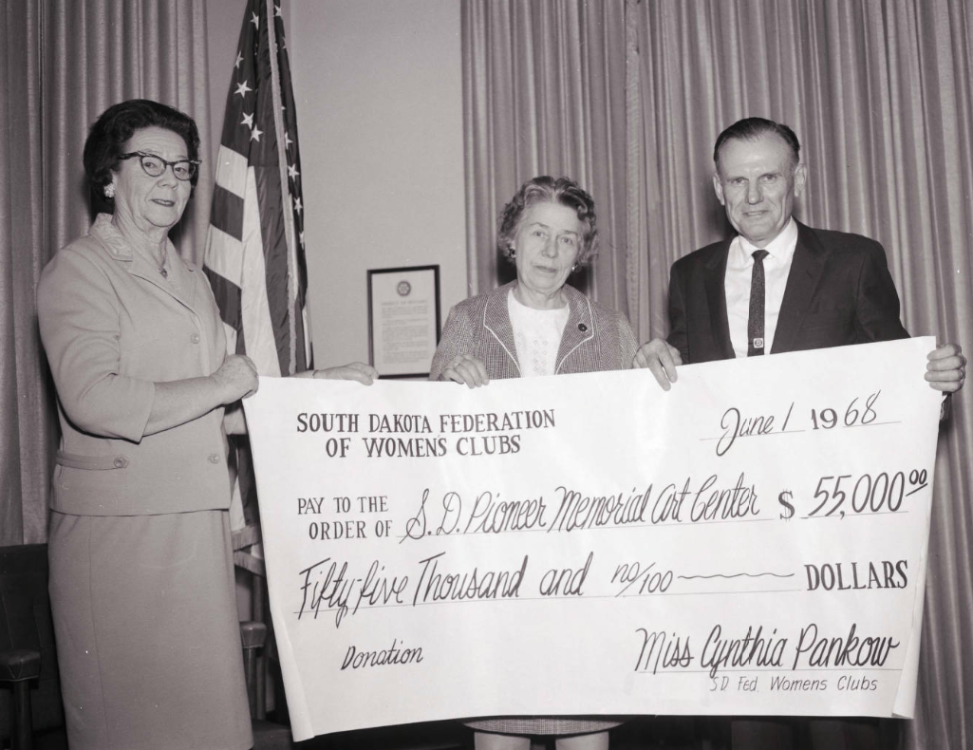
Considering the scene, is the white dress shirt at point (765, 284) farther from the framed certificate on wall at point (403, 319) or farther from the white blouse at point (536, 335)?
the framed certificate on wall at point (403, 319)

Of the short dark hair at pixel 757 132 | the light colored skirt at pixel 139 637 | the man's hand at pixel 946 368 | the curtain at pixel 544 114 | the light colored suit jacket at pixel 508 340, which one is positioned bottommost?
the light colored skirt at pixel 139 637

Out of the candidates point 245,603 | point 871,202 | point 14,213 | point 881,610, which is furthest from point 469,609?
point 871,202

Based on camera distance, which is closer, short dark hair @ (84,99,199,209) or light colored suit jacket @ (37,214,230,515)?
light colored suit jacket @ (37,214,230,515)

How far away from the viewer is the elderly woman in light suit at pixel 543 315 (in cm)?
252

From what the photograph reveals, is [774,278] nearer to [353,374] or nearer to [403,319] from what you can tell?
[353,374]

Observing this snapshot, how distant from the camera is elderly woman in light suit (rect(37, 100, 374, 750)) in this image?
189cm

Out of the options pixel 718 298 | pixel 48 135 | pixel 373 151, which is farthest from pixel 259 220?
pixel 718 298

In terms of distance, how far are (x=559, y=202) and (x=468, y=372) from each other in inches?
27.3

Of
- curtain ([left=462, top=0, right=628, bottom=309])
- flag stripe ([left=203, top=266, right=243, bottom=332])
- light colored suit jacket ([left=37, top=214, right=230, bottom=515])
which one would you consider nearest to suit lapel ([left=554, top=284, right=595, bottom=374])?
light colored suit jacket ([left=37, top=214, right=230, bottom=515])

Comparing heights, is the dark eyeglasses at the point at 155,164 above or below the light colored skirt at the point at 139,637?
above

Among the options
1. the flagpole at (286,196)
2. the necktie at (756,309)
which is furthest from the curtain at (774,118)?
the necktie at (756,309)

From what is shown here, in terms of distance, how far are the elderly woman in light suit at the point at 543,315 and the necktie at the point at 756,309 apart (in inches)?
15.4

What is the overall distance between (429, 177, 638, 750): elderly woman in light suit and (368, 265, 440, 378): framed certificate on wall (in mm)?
1545

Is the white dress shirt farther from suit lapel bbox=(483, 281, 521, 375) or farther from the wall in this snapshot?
the wall
